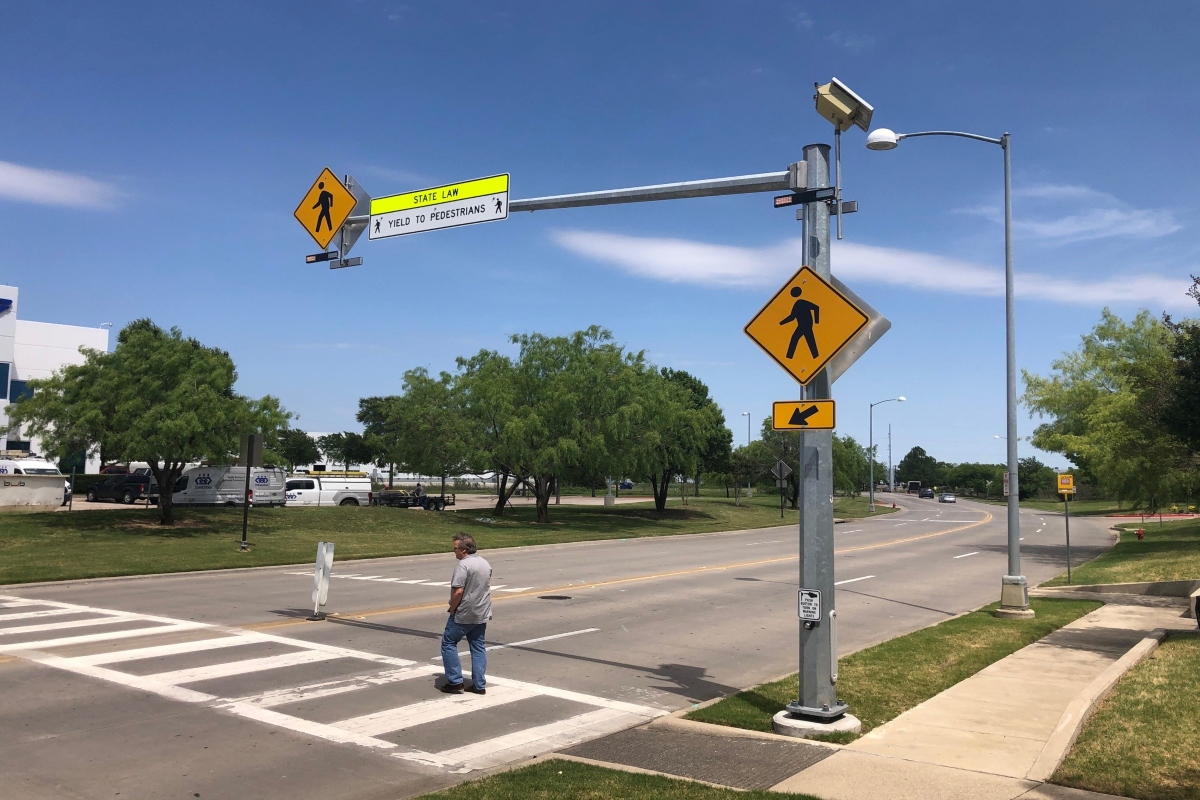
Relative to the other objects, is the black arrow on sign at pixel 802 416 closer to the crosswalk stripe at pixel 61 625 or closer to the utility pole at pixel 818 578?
the utility pole at pixel 818 578

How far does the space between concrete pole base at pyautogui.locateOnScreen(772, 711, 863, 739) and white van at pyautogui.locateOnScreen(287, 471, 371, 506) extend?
40.1 meters

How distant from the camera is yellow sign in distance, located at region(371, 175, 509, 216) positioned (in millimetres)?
10019

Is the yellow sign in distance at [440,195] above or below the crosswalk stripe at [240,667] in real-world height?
above

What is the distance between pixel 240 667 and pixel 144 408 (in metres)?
20.0

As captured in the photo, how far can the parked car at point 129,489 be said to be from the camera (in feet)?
140

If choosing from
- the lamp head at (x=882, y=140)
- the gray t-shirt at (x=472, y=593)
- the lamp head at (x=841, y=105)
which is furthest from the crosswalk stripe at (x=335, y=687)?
the lamp head at (x=882, y=140)

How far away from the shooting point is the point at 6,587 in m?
17.2

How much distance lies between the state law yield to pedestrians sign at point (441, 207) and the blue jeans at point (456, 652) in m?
4.39

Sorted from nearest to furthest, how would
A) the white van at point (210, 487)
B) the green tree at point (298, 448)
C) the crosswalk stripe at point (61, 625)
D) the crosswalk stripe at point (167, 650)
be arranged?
the crosswalk stripe at point (167, 650), the crosswalk stripe at point (61, 625), the white van at point (210, 487), the green tree at point (298, 448)

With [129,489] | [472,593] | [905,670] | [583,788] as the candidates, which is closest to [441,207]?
[472,593]

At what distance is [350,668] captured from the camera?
10141mm

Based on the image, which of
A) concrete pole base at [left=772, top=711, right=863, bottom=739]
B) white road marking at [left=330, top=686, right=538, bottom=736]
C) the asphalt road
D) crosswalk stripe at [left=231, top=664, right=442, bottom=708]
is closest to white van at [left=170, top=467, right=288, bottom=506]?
the asphalt road

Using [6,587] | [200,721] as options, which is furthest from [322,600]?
[6,587]

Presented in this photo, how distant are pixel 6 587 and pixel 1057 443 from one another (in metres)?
38.5
